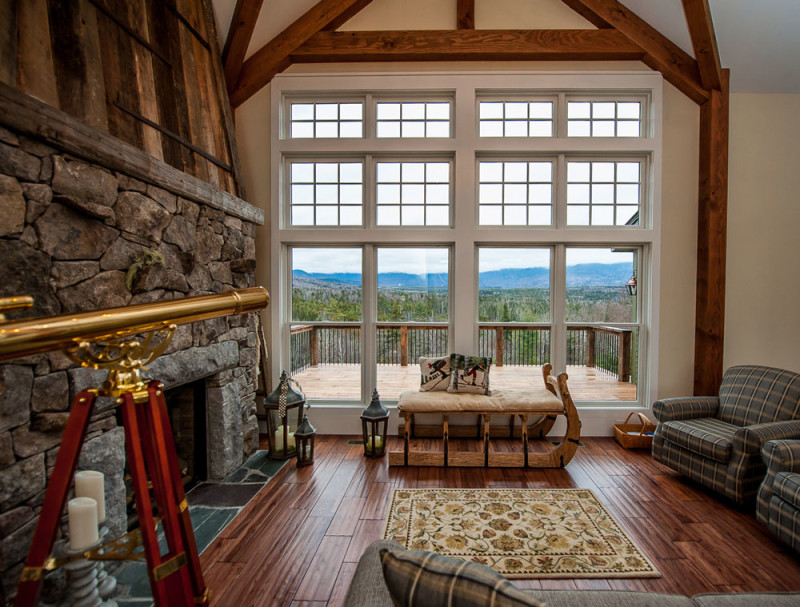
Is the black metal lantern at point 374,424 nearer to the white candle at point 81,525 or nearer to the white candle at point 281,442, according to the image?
the white candle at point 281,442

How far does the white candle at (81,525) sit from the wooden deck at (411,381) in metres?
2.60

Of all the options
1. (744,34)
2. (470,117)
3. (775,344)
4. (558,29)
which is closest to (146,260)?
(470,117)

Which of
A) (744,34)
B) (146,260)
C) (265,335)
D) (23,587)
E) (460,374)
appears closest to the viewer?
(23,587)

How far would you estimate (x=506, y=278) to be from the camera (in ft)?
13.6

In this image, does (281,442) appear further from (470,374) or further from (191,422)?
(470,374)

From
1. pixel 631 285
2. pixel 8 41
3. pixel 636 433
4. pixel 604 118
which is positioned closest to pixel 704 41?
pixel 604 118

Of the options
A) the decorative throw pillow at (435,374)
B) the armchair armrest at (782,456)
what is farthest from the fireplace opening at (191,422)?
the armchair armrest at (782,456)

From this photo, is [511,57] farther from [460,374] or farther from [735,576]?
[735,576]

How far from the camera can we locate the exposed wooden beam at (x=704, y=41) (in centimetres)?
336

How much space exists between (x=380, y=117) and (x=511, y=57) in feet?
4.51

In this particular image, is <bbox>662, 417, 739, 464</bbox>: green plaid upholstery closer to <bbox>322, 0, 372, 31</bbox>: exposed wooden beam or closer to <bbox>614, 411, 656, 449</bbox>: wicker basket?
<bbox>614, 411, 656, 449</bbox>: wicker basket

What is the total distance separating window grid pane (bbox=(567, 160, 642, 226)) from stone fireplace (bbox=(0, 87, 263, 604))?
10.8 feet

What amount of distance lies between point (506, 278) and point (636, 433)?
1908mm

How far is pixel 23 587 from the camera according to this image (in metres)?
0.85
